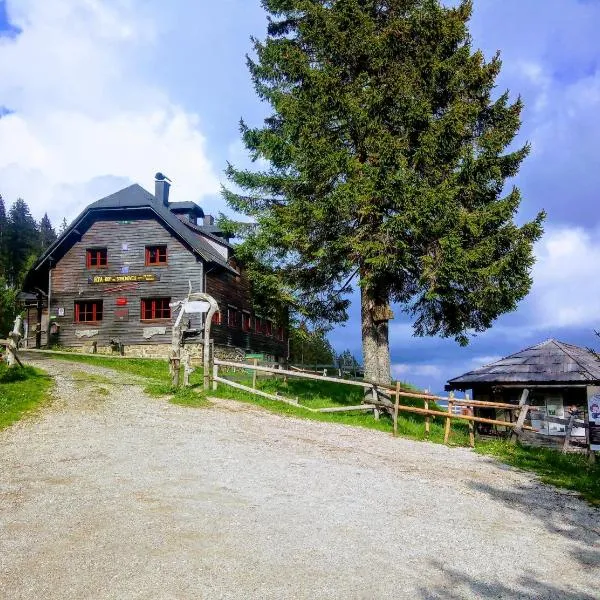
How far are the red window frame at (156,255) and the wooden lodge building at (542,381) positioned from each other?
57.3 feet

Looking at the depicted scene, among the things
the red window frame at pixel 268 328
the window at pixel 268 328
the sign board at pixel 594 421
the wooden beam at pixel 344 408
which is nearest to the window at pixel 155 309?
the red window frame at pixel 268 328

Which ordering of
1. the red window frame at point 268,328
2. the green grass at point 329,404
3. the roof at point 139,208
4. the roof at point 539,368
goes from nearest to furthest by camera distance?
the green grass at point 329,404
the roof at point 539,368
the roof at point 139,208
the red window frame at point 268,328

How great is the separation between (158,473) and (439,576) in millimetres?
5728

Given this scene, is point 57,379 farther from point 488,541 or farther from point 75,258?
point 488,541

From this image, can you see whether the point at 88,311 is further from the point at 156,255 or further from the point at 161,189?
the point at 161,189

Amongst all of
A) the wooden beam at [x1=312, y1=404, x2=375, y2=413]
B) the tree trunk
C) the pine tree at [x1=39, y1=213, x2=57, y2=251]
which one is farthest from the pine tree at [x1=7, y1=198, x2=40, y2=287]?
the wooden beam at [x1=312, y1=404, x2=375, y2=413]

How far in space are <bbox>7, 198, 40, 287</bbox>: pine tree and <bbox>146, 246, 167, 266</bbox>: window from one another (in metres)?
43.9

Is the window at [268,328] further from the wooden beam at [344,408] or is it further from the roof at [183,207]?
the wooden beam at [344,408]

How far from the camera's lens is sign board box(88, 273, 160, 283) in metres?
33.5

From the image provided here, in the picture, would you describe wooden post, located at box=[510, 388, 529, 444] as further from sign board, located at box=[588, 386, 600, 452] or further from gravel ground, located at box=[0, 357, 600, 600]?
gravel ground, located at box=[0, 357, 600, 600]

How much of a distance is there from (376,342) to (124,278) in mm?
18530

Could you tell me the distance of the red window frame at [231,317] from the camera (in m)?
36.0

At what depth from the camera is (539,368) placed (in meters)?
22.5

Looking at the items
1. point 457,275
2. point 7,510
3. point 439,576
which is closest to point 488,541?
point 439,576
